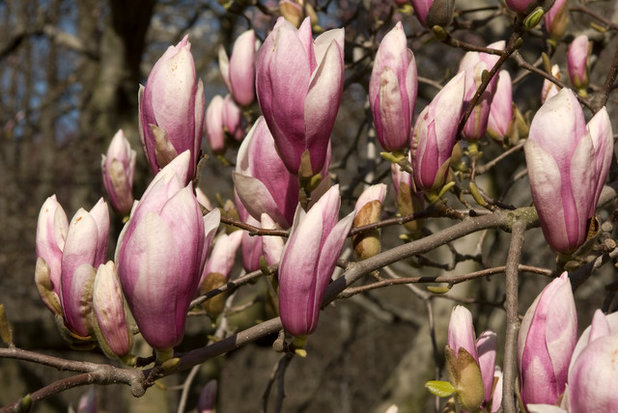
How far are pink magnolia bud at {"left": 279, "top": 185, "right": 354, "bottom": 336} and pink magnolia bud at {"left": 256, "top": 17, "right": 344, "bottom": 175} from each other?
10 cm

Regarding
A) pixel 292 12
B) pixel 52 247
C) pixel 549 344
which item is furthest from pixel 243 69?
pixel 549 344

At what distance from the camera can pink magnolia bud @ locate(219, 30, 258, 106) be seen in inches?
47.1

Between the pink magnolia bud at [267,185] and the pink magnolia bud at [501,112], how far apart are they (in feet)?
1.27

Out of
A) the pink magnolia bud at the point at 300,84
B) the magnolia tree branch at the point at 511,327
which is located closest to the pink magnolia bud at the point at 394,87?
the pink magnolia bud at the point at 300,84

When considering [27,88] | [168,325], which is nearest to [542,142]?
[168,325]

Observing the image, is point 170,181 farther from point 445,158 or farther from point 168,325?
point 445,158

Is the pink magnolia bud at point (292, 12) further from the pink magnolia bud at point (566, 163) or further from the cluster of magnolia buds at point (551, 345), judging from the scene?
the cluster of magnolia buds at point (551, 345)

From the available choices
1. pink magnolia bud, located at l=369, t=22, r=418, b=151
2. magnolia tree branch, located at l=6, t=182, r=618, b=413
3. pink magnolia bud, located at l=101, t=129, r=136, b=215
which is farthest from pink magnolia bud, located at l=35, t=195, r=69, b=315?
pink magnolia bud, located at l=369, t=22, r=418, b=151

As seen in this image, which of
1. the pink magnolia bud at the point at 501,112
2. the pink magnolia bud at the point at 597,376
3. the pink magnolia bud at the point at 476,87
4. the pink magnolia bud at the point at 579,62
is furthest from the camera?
the pink magnolia bud at the point at 579,62

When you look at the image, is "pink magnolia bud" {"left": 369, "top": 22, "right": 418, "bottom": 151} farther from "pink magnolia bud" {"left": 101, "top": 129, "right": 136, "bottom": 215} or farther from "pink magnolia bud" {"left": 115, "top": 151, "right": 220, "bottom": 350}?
"pink magnolia bud" {"left": 101, "top": 129, "right": 136, "bottom": 215}

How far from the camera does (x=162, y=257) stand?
55 centimetres

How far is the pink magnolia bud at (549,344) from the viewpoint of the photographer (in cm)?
56

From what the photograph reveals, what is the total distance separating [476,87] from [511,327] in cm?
39

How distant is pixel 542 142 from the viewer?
625mm
